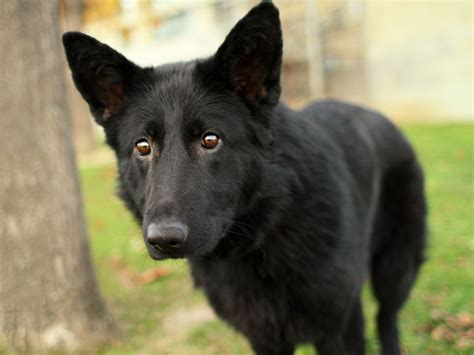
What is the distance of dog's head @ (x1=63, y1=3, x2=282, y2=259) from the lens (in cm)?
222

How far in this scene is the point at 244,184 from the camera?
2480 millimetres

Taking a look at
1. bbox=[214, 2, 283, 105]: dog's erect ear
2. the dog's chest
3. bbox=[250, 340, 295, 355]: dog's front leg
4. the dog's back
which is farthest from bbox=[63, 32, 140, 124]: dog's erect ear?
bbox=[250, 340, 295, 355]: dog's front leg

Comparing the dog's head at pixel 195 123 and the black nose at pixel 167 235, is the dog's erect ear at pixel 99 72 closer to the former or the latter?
the dog's head at pixel 195 123

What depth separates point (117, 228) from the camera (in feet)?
24.2

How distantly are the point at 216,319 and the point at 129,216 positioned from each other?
1604 mm

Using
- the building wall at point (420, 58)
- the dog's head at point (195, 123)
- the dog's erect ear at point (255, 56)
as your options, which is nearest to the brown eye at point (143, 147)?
the dog's head at point (195, 123)

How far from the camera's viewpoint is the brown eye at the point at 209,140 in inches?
93.7

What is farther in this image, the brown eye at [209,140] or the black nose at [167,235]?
the brown eye at [209,140]

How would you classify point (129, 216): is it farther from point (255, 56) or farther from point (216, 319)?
point (216, 319)

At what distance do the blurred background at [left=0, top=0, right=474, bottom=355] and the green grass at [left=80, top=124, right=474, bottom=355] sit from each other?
0.01 meters

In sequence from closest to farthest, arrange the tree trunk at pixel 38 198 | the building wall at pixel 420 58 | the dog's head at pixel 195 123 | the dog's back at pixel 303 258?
1. the dog's head at pixel 195 123
2. the dog's back at pixel 303 258
3. the tree trunk at pixel 38 198
4. the building wall at pixel 420 58

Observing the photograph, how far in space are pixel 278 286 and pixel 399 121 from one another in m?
11.4

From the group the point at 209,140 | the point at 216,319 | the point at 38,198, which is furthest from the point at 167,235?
the point at 216,319

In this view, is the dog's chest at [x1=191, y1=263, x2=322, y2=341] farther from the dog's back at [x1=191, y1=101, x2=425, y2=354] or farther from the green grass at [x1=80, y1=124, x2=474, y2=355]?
the green grass at [x1=80, y1=124, x2=474, y2=355]
